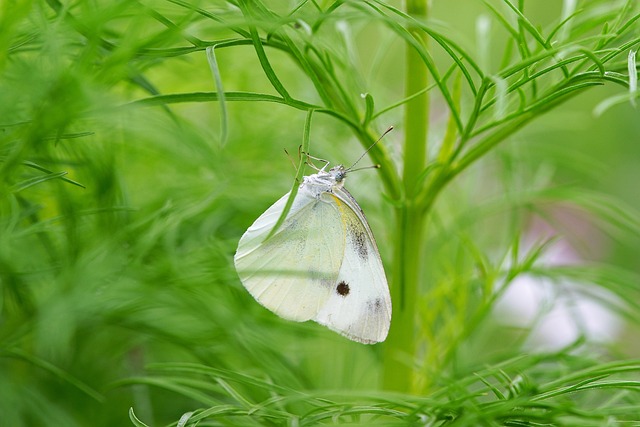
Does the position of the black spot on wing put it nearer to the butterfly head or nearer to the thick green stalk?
the thick green stalk

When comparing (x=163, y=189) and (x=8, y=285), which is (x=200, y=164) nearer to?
(x=163, y=189)

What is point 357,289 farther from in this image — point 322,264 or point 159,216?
point 159,216

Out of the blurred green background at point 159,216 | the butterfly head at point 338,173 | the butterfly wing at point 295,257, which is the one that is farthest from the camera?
the butterfly head at point 338,173

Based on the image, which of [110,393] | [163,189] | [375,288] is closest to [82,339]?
[110,393]

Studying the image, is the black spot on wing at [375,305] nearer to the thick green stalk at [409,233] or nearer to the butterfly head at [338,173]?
the thick green stalk at [409,233]

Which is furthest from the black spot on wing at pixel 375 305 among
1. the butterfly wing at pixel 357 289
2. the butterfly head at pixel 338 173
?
the butterfly head at pixel 338 173

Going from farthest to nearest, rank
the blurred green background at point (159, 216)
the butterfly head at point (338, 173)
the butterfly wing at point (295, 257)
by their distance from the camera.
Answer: the butterfly head at point (338, 173), the butterfly wing at point (295, 257), the blurred green background at point (159, 216)

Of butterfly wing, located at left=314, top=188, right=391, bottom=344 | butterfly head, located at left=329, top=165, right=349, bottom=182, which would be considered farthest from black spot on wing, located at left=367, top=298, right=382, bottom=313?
butterfly head, located at left=329, top=165, right=349, bottom=182
